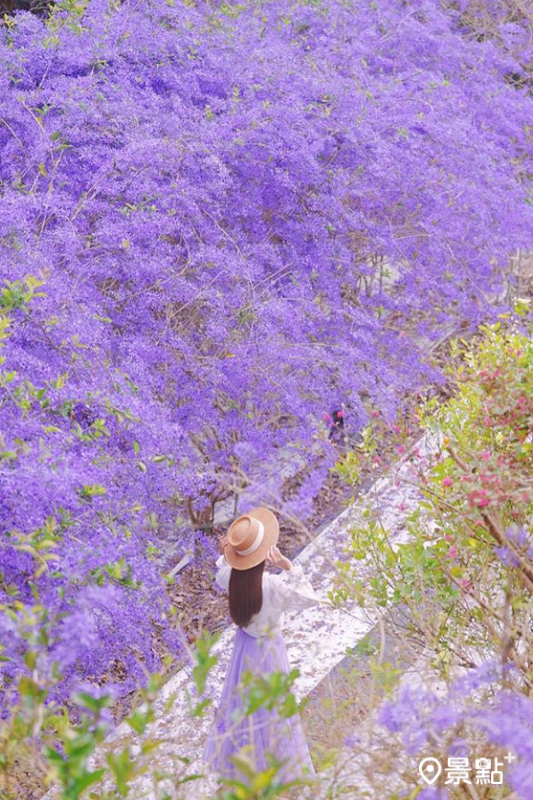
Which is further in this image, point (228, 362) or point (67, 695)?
point (228, 362)

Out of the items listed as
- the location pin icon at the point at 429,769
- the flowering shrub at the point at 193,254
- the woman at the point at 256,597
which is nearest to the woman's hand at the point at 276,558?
the woman at the point at 256,597

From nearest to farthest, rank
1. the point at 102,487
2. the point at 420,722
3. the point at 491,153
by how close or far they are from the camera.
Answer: the point at 420,722
the point at 102,487
the point at 491,153

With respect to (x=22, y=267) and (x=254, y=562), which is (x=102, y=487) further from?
(x=22, y=267)

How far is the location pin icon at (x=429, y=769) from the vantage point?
98.7 inches

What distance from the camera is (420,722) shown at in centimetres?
224

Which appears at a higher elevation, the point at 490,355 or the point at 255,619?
the point at 490,355

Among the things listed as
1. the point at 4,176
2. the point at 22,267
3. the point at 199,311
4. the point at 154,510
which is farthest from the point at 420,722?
the point at 4,176

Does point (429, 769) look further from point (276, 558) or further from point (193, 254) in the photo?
point (193, 254)

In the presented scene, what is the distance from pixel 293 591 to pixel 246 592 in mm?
182

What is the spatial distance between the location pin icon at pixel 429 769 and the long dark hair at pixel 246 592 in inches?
48.2

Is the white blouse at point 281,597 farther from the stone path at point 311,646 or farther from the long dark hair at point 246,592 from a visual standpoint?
the stone path at point 311,646

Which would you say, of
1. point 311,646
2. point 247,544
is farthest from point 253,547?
point 311,646

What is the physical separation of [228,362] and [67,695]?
6.70ft

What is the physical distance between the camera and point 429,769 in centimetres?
256
